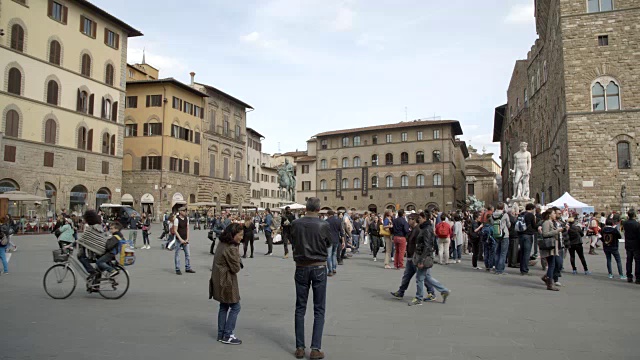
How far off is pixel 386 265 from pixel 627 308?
6.44 meters

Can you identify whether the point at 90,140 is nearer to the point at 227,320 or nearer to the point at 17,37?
the point at 17,37

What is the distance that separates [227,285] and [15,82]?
105ft

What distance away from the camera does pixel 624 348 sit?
516 cm

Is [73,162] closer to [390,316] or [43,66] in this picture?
[43,66]

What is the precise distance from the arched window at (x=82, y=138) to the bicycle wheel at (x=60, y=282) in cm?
3063

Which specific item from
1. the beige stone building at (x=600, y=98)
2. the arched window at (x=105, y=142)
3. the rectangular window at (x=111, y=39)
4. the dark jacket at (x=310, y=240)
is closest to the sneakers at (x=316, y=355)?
the dark jacket at (x=310, y=240)

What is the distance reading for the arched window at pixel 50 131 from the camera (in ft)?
106

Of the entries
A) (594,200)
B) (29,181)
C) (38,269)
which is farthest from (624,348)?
(29,181)

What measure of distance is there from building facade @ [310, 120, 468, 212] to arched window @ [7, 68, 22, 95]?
39.7 metres

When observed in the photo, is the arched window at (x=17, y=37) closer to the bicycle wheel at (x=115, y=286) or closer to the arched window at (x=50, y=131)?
the arched window at (x=50, y=131)

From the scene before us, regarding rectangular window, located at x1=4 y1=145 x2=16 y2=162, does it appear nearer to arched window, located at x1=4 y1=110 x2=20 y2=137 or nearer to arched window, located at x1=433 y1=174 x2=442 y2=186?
arched window, located at x1=4 y1=110 x2=20 y2=137

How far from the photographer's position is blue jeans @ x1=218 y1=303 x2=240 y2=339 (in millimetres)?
5316

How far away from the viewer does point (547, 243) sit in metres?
9.24

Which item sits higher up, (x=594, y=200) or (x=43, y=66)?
(x=43, y=66)
